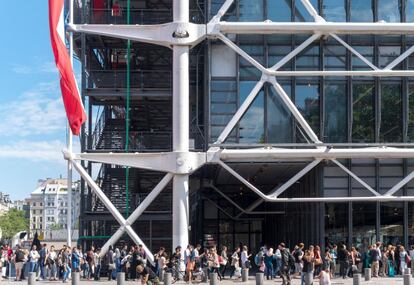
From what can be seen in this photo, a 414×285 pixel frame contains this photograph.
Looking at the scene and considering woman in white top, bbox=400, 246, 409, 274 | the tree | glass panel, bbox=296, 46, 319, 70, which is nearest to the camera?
woman in white top, bbox=400, 246, 409, 274

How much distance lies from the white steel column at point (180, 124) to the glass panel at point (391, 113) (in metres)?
8.97

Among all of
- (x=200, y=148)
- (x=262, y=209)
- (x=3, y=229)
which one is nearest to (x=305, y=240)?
(x=200, y=148)

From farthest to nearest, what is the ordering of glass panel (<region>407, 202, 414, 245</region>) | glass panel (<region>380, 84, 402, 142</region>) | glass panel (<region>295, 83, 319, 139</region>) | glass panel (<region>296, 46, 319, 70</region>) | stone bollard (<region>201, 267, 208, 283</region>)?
glass panel (<region>407, 202, 414, 245</region>) → glass panel (<region>296, 46, 319, 70</region>) → glass panel (<region>380, 84, 402, 142</region>) → glass panel (<region>295, 83, 319, 139</region>) → stone bollard (<region>201, 267, 208, 283</region>)

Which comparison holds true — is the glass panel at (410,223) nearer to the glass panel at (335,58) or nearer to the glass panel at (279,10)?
the glass panel at (335,58)

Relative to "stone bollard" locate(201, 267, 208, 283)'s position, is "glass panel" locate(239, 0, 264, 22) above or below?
above

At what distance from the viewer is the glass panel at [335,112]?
33.0 meters

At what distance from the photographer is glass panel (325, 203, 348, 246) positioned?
3328 centimetres

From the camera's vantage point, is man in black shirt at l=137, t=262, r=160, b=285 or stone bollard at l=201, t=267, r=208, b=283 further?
stone bollard at l=201, t=267, r=208, b=283

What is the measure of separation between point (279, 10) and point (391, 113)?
6976mm

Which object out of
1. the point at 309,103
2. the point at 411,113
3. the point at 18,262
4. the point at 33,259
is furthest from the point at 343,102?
the point at 18,262

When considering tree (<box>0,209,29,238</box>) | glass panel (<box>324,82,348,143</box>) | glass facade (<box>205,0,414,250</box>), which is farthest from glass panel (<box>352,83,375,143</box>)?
tree (<box>0,209,29,238</box>)

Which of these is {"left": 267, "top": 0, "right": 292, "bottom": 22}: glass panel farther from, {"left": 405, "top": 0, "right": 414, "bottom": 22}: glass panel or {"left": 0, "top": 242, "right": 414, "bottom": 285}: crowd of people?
{"left": 0, "top": 242, "right": 414, "bottom": 285}: crowd of people

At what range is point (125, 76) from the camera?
35.4 meters

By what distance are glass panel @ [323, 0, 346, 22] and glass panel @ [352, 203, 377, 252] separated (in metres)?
8.54
